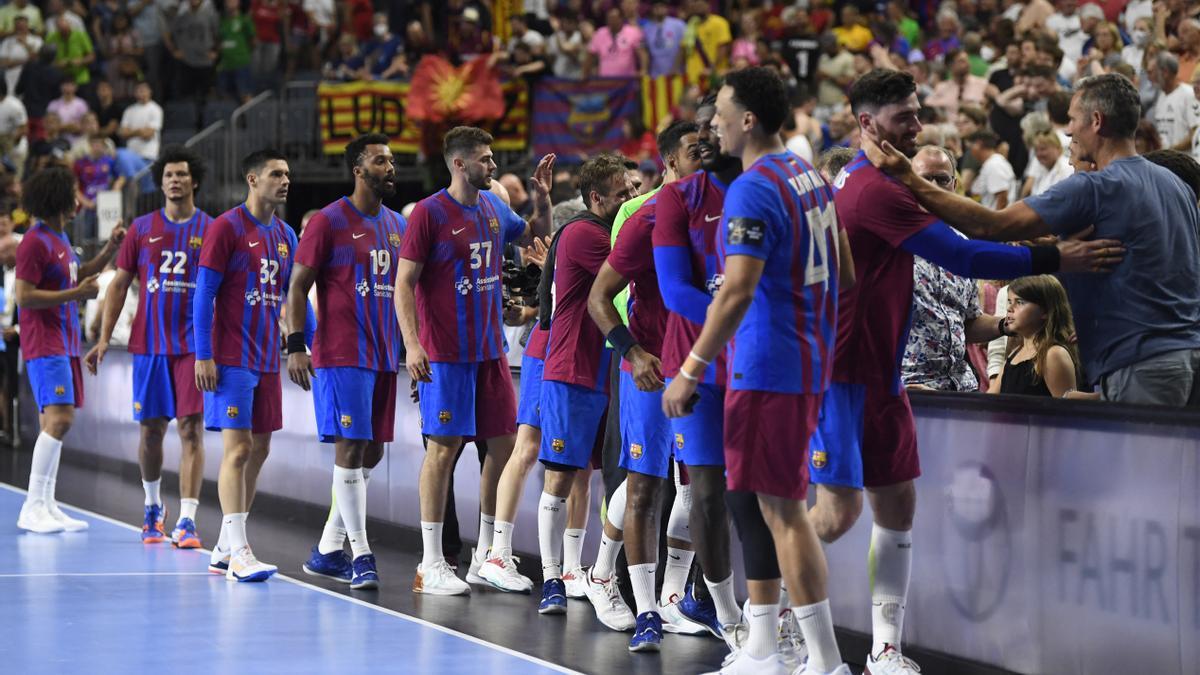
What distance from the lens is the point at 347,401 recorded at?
7.83 meters

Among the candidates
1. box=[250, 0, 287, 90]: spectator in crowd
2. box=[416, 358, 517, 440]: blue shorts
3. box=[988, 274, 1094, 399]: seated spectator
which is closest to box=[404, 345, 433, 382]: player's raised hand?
box=[416, 358, 517, 440]: blue shorts

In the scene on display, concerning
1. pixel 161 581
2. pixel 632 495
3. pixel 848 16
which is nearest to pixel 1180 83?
pixel 848 16

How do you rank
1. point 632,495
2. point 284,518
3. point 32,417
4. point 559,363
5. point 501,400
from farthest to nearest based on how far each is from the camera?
point 32,417
point 284,518
point 501,400
point 559,363
point 632,495

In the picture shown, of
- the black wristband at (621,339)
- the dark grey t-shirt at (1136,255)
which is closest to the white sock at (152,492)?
the black wristband at (621,339)

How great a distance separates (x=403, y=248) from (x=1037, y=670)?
3.50 meters

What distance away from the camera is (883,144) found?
538cm

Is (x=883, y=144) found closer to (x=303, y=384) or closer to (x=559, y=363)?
(x=559, y=363)

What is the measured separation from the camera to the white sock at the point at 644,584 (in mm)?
6438

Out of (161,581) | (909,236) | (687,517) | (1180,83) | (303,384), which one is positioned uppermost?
(1180,83)

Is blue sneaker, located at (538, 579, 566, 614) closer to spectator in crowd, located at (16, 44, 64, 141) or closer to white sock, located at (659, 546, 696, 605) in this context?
white sock, located at (659, 546, 696, 605)

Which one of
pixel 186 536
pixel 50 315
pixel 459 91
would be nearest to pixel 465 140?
pixel 186 536

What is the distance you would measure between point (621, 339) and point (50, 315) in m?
5.47

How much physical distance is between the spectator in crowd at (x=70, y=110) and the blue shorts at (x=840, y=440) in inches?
647

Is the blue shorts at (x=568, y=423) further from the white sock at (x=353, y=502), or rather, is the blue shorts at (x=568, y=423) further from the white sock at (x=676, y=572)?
the white sock at (x=353, y=502)
